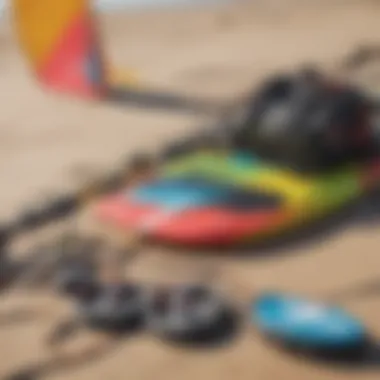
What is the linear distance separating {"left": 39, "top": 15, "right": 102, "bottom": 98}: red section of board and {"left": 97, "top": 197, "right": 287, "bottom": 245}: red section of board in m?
0.49

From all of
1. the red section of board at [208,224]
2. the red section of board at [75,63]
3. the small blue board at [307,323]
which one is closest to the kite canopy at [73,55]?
the red section of board at [75,63]

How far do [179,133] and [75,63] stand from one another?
24 centimetres

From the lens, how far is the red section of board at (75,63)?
63.6 inches

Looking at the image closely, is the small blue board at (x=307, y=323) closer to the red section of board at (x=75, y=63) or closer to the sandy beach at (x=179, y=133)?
the sandy beach at (x=179, y=133)

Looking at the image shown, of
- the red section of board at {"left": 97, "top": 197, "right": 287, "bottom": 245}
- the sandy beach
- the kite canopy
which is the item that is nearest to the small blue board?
the sandy beach

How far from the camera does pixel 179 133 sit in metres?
1.50

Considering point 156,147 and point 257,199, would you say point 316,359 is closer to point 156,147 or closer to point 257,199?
point 257,199

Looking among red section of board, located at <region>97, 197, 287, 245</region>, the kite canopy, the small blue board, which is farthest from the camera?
the kite canopy

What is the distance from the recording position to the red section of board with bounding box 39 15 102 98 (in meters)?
1.61

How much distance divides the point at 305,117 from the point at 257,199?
0.13 metres

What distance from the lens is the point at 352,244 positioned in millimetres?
1161

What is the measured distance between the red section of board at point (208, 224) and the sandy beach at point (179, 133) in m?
0.02

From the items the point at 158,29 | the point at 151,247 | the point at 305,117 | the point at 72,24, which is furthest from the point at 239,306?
the point at 158,29

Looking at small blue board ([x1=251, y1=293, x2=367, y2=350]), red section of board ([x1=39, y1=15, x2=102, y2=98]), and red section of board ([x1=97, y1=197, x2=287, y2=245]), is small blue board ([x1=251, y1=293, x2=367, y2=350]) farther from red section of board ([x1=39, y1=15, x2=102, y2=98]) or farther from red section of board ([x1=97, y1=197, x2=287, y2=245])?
red section of board ([x1=39, y1=15, x2=102, y2=98])
